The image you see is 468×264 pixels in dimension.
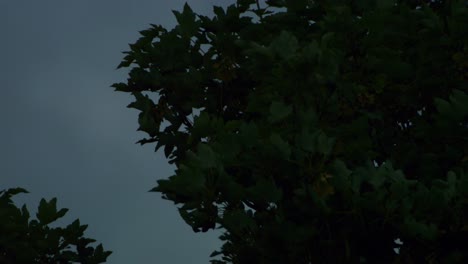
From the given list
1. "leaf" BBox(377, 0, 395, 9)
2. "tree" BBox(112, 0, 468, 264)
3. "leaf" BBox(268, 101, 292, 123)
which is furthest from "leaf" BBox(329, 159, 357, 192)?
"leaf" BBox(377, 0, 395, 9)

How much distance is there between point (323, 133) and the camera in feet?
19.4

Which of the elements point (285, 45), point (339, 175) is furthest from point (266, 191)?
point (285, 45)

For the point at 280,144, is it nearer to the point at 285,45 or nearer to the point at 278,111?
the point at 278,111

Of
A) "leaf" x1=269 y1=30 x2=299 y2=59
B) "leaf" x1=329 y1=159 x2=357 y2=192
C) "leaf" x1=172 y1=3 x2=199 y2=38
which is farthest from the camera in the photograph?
"leaf" x1=172 y1=3 x2=199 y2=38

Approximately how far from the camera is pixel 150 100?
29.7ft

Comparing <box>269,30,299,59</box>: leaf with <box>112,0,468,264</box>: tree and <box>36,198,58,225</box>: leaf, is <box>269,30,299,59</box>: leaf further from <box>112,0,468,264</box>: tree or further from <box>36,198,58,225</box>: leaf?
<box>36,198,58,225</box>: leaf

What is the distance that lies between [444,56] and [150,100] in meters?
3.05

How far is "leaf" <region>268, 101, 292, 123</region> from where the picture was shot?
6.15 metres

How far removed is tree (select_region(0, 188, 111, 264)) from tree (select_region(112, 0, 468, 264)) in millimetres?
1272

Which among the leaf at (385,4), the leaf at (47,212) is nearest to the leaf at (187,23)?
the leaf at (385,4)

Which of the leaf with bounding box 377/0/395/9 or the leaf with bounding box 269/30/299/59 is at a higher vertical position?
the leaf with bounding box 377/0/395/9

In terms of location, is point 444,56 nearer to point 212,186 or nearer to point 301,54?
point 301,54

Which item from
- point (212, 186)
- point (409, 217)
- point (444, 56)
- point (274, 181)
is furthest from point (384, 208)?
point (444, 56)

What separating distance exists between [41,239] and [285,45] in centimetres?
313
